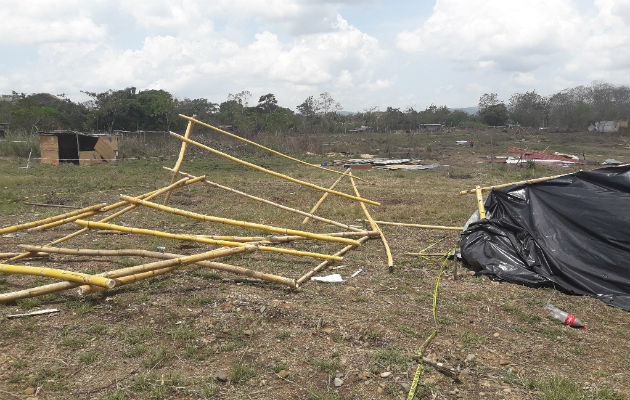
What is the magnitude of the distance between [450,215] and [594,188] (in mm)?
3282

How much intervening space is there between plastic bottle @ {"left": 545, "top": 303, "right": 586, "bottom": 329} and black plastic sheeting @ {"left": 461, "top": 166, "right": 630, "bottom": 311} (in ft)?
1.86

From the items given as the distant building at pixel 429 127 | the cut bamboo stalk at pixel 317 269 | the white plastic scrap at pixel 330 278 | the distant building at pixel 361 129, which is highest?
the distant building at pixel 429 127

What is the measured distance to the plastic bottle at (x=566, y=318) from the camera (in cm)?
361

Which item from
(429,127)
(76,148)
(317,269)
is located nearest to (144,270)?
(317,269)

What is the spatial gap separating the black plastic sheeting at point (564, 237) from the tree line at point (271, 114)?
22.0 meters

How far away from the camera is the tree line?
26609 mm

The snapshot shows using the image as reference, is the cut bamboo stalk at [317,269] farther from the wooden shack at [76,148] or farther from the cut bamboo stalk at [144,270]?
the wooden shack at [76,148]

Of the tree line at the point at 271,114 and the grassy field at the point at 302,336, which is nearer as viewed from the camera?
the grassy field at the point at 302,336

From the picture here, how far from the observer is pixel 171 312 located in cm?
357

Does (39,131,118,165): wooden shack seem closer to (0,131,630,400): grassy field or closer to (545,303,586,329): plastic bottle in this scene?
(0,131,630,400): grassy field

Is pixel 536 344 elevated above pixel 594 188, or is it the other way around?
pixel 594 188

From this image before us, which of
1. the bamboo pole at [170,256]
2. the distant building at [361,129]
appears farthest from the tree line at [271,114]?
the bamboo pole at [170,256]

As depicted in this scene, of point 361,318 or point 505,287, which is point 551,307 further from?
point 361,318

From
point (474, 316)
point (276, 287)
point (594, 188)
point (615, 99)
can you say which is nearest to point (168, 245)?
point (276, 287)
